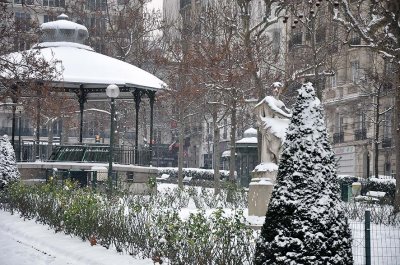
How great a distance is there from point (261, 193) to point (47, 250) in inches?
204

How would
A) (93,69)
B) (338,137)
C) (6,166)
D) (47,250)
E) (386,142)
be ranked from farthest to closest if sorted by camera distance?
(338,137)
(386,142)
(93,69)
(6,166)
(47,250)

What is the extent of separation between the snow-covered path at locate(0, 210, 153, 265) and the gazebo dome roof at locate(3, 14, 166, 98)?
1114cm

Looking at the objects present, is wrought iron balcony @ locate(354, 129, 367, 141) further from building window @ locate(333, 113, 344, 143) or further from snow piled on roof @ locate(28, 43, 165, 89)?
snow piled on roof @ locate(28, 43, 165, 89)

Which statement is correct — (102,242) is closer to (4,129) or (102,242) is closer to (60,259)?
(60,259)

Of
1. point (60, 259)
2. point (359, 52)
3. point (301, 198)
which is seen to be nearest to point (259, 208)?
point (60, 259)

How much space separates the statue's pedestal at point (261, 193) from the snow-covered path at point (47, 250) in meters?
4.09

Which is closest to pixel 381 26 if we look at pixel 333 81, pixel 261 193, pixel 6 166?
pixel 261 193

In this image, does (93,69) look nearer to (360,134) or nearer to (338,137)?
(360,134)

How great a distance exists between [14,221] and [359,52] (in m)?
36.8

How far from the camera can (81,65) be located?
29.4 metres

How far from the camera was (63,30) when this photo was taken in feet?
106

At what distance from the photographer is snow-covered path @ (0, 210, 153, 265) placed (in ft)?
37.6

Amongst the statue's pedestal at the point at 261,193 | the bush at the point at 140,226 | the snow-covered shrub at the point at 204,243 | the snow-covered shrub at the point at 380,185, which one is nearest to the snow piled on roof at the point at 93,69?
the bush at the point at 140,226

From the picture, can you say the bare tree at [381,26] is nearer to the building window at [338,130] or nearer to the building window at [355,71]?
the building window at [355,71]
